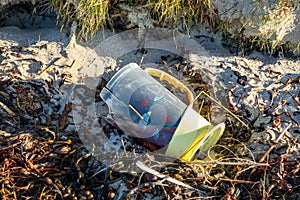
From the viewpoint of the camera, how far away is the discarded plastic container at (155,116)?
8.68ft

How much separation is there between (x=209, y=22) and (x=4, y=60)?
3.78 ft

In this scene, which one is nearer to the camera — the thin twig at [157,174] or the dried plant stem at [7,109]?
the thin twig at [157,174]

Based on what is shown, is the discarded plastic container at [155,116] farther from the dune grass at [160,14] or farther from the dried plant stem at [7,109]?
the dried plant stem at [7,109]

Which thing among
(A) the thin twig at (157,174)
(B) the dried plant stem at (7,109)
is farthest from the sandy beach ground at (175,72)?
(A) the thin twig at (157,174)

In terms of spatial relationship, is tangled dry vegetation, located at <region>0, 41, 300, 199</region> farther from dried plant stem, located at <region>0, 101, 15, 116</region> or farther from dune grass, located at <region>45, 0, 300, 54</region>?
dune grass, located at <region>45, 0, 300, 54</region>

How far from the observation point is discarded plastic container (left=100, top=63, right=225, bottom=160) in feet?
8.68

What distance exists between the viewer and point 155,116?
270cm

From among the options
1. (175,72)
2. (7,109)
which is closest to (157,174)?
(175,72)

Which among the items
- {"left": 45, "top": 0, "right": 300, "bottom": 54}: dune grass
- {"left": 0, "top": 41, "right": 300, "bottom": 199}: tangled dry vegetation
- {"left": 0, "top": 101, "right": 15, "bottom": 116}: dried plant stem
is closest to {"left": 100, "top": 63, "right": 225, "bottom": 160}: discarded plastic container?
{"left": 0, "top": 41, "right": 300, "bottom": 199}: tangled dry vegetation

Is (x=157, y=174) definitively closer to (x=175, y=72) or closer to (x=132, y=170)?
(x=132, y=170)

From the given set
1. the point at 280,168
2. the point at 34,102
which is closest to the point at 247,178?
the point at 280,168

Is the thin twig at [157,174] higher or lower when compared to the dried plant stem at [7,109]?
→ lower

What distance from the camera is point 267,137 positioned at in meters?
2.82

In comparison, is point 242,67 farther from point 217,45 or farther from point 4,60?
point 4,60
